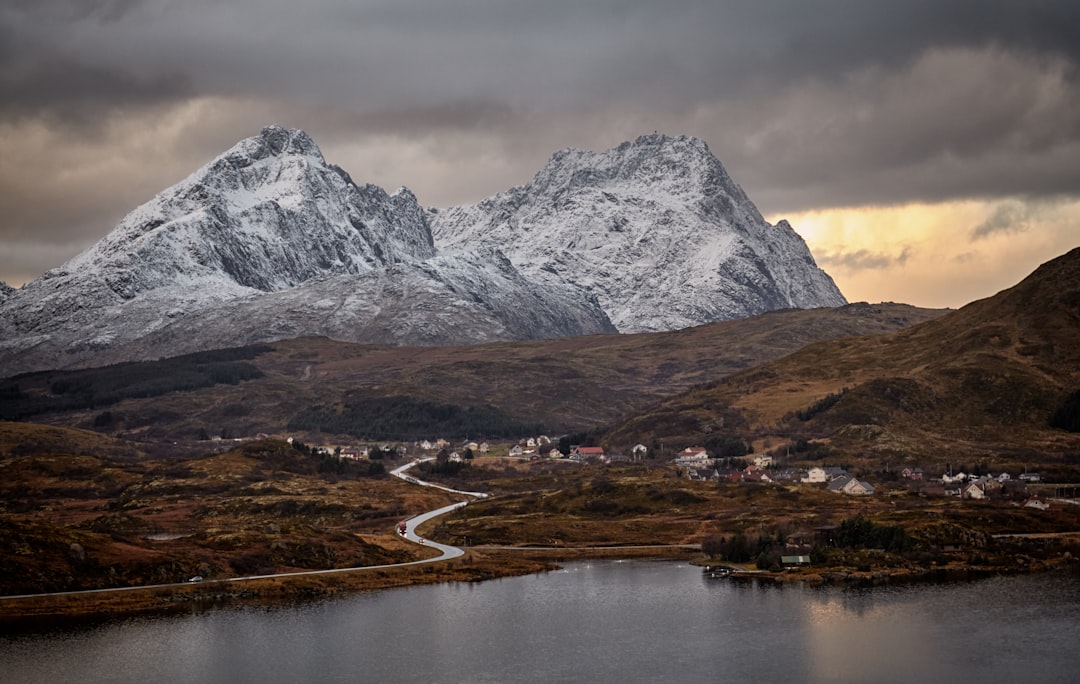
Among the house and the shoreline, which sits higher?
the house

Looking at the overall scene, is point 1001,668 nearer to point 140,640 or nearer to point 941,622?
point 941,622

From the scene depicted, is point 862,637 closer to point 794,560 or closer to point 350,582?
point 794,560

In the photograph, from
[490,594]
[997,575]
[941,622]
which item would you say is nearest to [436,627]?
[490,594]

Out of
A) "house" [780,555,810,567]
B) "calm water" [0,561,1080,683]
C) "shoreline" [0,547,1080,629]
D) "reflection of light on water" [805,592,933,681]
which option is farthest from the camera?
"house" [780,555,810,567]

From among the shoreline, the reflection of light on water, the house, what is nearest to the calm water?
the reflection of light on water

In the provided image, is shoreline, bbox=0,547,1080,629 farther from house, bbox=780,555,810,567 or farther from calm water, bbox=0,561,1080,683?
calm water, bbox=0,561,1080,683

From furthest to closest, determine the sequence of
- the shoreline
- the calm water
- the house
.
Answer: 1. the house
2. the shoreline
3. the calm water
